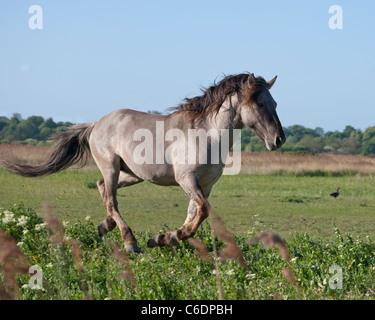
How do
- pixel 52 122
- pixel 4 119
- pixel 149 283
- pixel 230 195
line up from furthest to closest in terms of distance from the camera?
pixel 4 119 < pixel 52 122 < pixel 230 195 < pixel 149 283

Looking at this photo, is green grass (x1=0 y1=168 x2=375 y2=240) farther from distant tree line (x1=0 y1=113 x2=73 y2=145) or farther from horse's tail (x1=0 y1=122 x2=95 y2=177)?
distant tree line (x1=0 y1=113 x2=73 y2=145)

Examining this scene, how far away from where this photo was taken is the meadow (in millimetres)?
4613

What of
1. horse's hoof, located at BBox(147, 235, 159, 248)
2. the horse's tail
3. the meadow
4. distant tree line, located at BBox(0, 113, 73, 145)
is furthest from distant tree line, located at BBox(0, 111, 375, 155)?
horse's hoof, located at BBox(147, 235, 159, 248)

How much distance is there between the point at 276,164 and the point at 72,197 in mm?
10109

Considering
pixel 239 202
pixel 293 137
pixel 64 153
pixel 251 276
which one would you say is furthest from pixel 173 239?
pixel 293 137

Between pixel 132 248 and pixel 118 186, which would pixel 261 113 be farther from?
pixel 118 186

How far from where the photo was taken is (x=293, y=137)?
257ft

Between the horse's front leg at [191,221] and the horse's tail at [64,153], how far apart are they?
2230 mm

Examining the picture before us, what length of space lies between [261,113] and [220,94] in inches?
23.3
